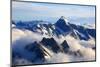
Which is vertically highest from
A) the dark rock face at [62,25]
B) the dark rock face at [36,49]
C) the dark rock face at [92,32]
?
the dark rock face at [62,25]

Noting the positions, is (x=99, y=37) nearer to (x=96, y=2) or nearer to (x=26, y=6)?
(x=96, y=2)

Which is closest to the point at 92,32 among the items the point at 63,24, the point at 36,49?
the point at 63,24

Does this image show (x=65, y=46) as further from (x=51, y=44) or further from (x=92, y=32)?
(x=92, y=32)

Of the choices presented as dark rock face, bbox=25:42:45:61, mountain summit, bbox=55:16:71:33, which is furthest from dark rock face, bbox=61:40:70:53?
dark rock face, bbox=25:42:45:61

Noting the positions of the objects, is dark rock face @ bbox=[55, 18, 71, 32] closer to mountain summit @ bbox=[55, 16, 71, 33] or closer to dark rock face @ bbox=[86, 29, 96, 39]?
mountain summit @ bbox=[55, 16, 71, 33]

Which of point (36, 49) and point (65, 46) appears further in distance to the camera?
point (65, 46)

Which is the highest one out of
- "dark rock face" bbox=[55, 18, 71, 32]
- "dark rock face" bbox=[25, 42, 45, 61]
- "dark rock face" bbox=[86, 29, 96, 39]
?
"dark rock face" bbox=[55, 18, 71, 32]

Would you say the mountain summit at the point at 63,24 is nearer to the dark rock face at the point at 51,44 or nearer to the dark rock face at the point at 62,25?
the dark rock face at the point at 62,25

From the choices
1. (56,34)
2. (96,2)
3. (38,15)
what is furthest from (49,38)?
(96,2)

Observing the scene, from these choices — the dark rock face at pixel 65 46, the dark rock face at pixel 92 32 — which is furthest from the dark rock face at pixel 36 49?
the dark rock face at pixel 92 32
